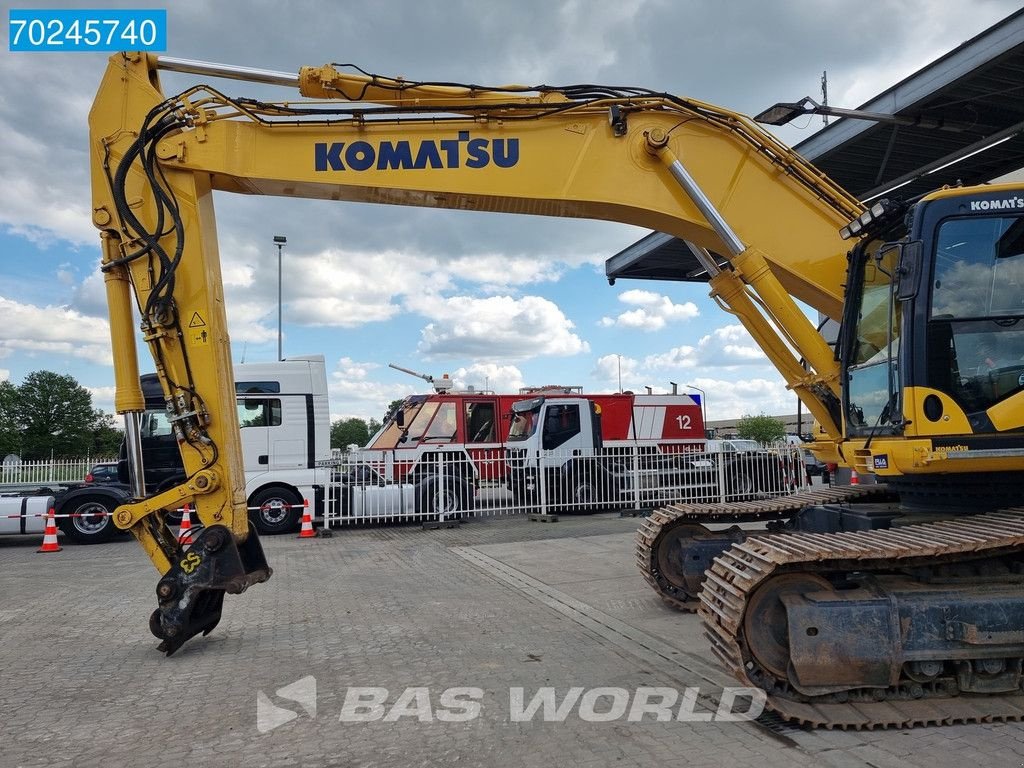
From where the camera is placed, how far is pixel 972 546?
453 cm

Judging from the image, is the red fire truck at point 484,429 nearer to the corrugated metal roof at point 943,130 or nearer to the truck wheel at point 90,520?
the corrugated metal roof at point 943,130

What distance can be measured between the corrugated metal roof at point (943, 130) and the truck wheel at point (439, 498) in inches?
259

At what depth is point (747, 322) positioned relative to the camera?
6.88 metres

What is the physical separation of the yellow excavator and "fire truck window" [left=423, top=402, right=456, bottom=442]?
401 inches

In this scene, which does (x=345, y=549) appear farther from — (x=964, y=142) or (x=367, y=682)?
(x=964, y=142)

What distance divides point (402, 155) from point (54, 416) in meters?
74.4

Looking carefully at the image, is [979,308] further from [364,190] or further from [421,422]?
[421,422]

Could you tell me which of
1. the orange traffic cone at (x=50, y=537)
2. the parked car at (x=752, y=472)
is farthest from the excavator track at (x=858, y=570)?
the orange traffic cone at (x=50, y=537)

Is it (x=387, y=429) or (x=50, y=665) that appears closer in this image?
(x=50, y=665)

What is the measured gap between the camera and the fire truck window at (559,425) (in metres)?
16.6

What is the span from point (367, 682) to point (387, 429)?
12.9 meters

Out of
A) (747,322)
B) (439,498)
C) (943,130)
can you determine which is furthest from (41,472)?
(943,130)

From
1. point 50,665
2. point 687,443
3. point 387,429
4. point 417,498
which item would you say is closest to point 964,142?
point 687,443

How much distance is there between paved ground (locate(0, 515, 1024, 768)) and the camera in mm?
4074
